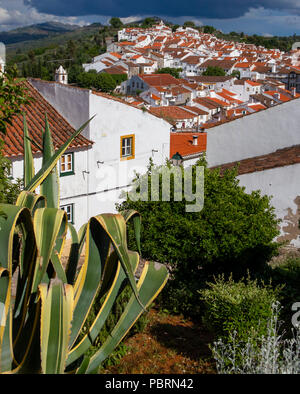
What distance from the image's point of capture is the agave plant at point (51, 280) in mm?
3826

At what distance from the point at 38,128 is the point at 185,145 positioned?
336 inches

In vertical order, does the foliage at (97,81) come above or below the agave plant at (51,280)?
below

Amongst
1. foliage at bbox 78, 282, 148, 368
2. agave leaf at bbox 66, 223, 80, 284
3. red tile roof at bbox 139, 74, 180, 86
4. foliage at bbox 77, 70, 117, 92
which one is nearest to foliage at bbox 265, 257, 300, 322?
foliage at bbox 78, 282, 148, 368

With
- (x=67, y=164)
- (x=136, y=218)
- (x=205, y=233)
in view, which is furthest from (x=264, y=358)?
(x=67, y=164)

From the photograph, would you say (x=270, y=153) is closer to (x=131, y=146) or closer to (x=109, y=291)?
(x=131, y=146)

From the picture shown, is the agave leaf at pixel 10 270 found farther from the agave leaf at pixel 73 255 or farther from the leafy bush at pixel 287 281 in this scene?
the leafy bush at pixel 287 281

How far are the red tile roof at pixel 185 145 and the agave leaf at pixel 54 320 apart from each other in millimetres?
18341

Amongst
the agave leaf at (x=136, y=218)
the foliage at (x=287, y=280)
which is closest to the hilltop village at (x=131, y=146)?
the foliage at (x=287, y=280)

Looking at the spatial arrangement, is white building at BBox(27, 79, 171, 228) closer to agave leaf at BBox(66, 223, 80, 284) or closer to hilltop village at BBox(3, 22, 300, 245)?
hilltop village at BBox(3, 22, 300, 245)

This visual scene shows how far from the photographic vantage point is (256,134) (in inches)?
590

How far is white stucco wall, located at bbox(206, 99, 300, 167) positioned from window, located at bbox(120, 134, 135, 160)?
4693mm

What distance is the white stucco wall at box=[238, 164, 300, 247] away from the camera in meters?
10.9
